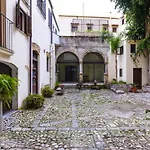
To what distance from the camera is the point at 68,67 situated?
26062 millimetres

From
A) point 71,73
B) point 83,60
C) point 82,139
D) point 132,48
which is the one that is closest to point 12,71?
point 82,139

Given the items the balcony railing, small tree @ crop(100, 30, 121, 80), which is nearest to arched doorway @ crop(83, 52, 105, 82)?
small tree @ crop(100, 30, 121, 80)

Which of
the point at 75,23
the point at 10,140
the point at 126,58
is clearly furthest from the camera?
the point at 75,23

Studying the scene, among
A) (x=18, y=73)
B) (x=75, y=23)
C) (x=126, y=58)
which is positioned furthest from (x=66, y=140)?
(x=75, y=23)

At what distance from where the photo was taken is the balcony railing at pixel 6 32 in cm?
744

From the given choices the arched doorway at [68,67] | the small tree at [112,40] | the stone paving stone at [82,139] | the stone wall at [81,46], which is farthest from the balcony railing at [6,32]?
the arched doorway at [68,67]

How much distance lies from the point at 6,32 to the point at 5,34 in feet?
0.61

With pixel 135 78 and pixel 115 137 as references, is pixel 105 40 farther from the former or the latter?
pixel 115 137

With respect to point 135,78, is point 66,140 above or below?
below

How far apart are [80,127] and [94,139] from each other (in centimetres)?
126

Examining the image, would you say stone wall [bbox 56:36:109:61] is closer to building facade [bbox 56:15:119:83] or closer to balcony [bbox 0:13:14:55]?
building facade [bbox 56:15:119:83]

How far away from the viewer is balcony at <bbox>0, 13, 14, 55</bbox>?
737 cm

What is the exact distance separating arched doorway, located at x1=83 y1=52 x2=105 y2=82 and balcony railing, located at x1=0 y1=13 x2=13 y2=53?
1777 cm

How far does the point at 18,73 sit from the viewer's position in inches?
370
